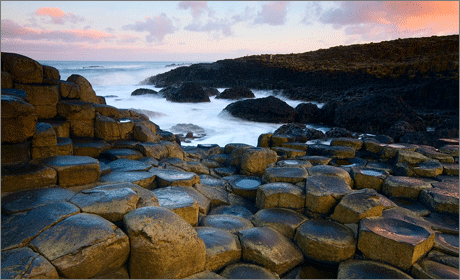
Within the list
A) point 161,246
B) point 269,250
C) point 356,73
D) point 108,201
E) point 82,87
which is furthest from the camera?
point 356,73

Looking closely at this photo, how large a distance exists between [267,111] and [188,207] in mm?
9883

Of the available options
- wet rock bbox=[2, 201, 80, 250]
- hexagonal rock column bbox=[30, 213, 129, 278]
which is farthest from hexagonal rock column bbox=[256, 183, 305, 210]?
wet rock bbox=[2, 201, 80, 250]

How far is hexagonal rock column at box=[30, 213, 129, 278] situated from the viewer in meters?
2.08

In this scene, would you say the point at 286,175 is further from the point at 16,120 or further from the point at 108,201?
the point at 16,120

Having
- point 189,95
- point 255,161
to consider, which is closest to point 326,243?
point 255,161

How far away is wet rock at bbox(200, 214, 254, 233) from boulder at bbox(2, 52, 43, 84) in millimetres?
3697

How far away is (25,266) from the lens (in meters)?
1.97

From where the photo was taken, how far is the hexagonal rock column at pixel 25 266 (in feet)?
6.29

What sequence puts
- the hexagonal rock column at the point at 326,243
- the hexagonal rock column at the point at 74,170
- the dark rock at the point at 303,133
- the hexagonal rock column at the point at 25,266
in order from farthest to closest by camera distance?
1. the dark rock at the point at 303,133
2. the hexagonal rock column at the point at 74,170
3. the hexagonal rock column at the point at 326,243
4. the hexagonal rock column at the point at 25,266

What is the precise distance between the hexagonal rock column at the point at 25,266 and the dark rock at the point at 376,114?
10.5 metres

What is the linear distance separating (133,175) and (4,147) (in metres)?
1.53

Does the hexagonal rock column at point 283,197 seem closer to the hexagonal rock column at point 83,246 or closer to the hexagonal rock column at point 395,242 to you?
the hexagonal rock column at point 395,242

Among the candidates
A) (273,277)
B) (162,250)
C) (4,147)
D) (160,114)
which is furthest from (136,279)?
(160,114)

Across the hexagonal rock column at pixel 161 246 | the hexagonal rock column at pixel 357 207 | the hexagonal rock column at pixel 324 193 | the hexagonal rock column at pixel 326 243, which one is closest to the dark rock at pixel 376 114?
the hexagonal rock column at pixel 324 193
